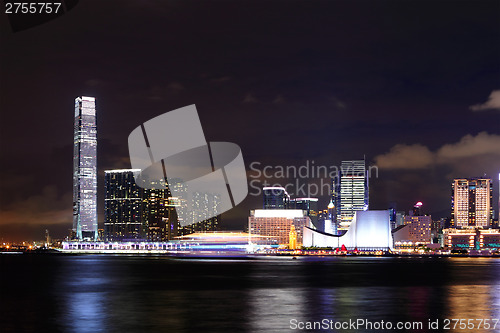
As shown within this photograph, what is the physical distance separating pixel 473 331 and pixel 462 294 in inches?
893

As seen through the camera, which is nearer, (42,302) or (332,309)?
(332,309)

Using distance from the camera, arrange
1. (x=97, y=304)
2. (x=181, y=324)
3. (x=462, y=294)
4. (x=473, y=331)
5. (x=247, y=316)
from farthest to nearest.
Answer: (x=462, y=294)
(x=97, y=304)
(x=247, y=316)
(x=181, y=324)
(x=473, y=331)

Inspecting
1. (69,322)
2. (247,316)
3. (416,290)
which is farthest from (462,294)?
(69,322)

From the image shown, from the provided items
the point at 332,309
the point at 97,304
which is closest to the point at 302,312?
the point at 332,309

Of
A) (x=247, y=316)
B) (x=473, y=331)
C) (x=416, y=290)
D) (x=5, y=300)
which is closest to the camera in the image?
(x=473, y=331)

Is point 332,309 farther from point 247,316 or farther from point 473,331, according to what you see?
point 473,331

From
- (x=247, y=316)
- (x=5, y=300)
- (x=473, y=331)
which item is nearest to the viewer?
(x=473, y=331)

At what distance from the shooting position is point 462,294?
53469 millimetres

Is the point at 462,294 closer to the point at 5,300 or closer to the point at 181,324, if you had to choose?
the point at 181,324

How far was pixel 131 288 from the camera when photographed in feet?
200

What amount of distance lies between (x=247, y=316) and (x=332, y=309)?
624cm

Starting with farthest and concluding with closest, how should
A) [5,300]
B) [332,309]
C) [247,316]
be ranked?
[5,300], [332,309], [247,316]

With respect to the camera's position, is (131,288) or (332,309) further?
(131,288)

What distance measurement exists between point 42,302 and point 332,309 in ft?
68.1
